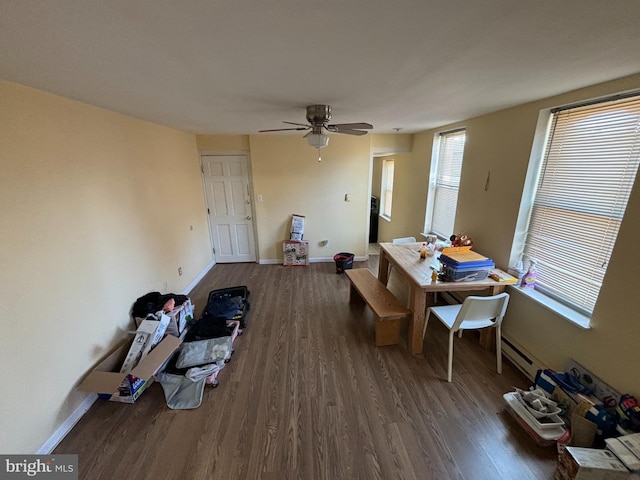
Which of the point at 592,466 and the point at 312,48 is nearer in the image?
the point at 312,48

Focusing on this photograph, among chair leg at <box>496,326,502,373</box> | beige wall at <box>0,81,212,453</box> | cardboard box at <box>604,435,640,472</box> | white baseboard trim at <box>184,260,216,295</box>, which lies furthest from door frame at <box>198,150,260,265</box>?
cardboard box at <box>604,435,640,472</box>

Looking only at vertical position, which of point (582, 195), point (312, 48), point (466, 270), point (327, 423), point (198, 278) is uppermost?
point (312, 48)

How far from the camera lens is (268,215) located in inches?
181

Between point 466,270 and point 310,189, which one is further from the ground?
point 310,189

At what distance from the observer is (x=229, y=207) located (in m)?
4.59

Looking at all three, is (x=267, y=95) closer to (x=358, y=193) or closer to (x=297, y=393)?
(x=297, y=393)

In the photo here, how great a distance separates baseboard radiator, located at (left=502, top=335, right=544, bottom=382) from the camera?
83.2 inches

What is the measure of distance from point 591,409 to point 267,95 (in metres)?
2.92

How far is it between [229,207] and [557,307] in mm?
4509

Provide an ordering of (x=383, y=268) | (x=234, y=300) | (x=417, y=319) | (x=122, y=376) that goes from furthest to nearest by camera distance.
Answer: (x=383, y=268) < (x=234, y=300) < (x=417, y=319) < (x=122, y=376)

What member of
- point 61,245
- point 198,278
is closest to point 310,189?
point 198,278

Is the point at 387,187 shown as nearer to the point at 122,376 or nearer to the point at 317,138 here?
the point at 317,138

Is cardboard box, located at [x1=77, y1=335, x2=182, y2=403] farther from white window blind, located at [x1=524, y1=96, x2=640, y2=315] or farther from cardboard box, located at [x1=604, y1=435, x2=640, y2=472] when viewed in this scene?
white window blind, located at [x1=524, y1=96, x2=640, y2=315]

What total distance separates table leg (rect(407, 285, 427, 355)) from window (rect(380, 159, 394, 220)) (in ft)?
11.3
